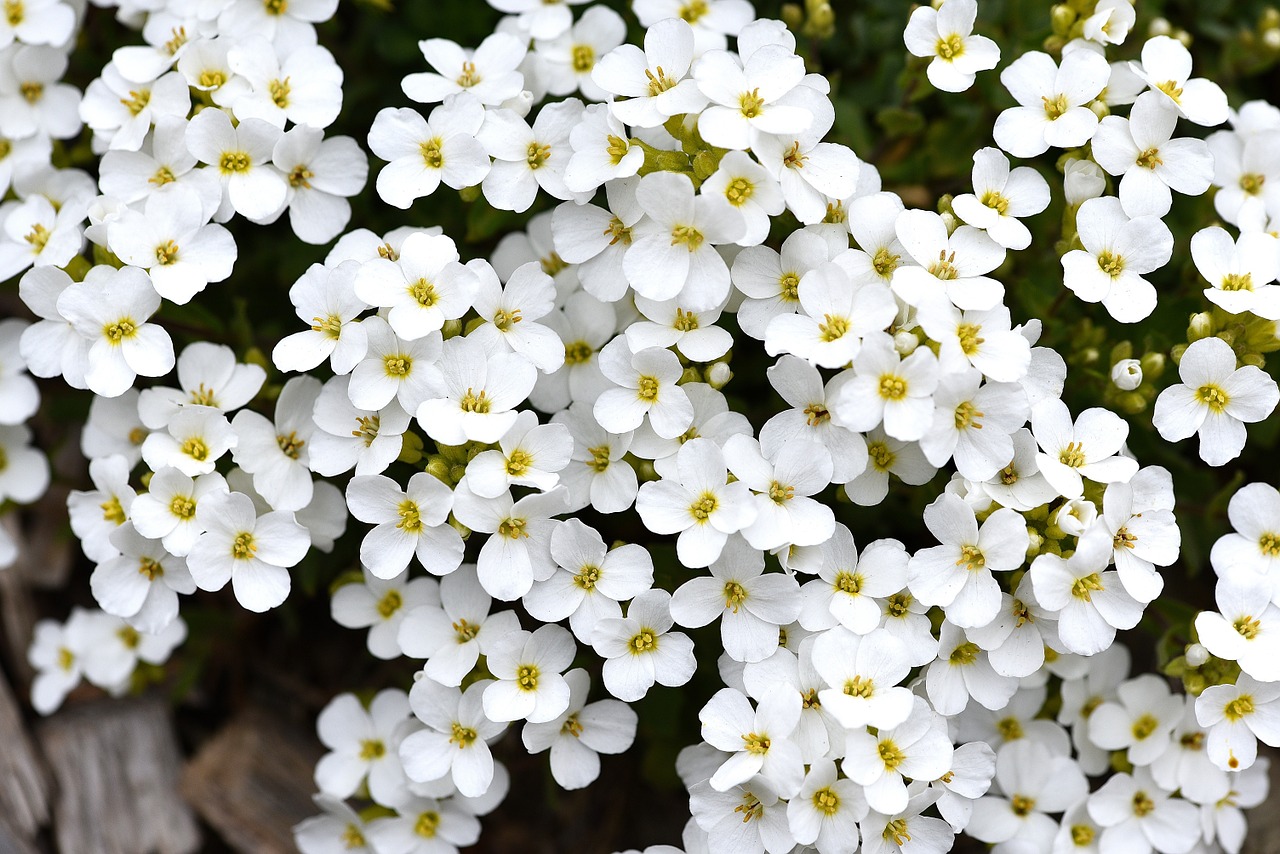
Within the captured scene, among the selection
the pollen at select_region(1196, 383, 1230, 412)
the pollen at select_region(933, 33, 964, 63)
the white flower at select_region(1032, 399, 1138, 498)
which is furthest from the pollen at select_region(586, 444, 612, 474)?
the pollen at select_region(1196, 383, 1230, 412)

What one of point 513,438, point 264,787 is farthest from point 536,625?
point 264,787

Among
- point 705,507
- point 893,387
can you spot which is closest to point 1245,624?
point 893,387

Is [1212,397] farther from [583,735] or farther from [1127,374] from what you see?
[583,735]

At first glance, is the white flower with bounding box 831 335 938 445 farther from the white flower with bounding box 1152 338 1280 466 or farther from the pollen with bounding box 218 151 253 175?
the pollen with bounding box 218 151 253 175

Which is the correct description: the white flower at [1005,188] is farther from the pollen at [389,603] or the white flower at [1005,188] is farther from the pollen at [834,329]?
the pollen at [389,603]

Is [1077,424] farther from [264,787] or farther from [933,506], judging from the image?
[264,787]
